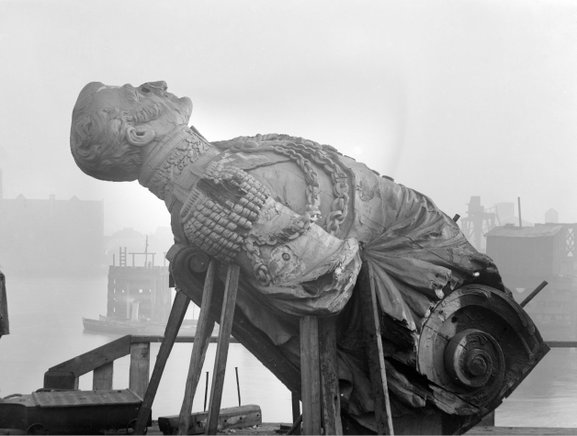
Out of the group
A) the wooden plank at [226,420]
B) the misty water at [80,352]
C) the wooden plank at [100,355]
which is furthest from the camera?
the misty water at [80,352]

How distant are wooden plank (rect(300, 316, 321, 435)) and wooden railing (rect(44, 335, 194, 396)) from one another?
184 centimetres

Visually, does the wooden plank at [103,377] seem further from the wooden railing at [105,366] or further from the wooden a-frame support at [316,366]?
the wooden a-frame support at [316,366]

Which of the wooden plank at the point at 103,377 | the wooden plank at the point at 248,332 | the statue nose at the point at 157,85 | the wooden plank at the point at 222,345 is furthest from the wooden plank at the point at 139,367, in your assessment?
the statue nose at the point at 157,85

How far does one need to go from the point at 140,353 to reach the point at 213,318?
156 cm

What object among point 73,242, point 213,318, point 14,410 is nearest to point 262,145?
point 213,318

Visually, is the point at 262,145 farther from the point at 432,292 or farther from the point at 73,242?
the point at 73,242

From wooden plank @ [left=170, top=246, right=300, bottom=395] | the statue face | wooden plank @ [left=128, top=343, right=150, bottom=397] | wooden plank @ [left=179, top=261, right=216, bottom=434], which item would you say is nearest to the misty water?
wooden plank @ [left=128, top=343, right=150, bottom=397]

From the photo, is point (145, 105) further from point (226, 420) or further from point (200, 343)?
point (226, 420)

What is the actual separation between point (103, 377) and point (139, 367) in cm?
25

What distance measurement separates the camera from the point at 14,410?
4.69m

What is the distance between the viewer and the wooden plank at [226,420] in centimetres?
498

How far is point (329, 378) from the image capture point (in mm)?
4301

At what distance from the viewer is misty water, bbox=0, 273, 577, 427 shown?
31.1 ft

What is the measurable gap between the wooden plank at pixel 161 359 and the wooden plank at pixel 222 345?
1.91 feet
